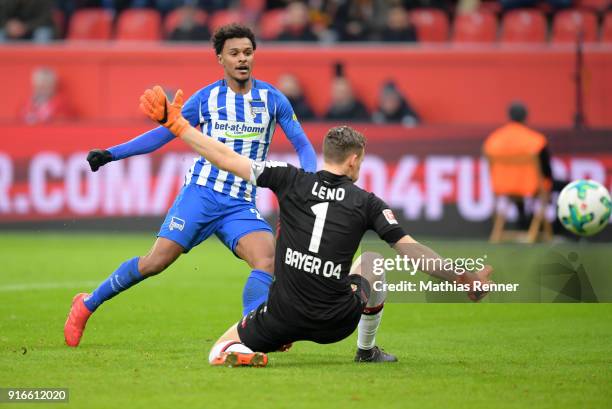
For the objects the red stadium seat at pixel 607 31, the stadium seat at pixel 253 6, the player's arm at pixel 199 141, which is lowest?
the stadium seat at pixel 253 6

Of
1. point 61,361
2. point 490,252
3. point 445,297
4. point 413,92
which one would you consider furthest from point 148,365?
point 413,92

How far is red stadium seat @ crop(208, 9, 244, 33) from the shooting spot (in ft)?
67.5

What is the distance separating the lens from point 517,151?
1666cm

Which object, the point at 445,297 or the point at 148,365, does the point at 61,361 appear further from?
the point at 445,297

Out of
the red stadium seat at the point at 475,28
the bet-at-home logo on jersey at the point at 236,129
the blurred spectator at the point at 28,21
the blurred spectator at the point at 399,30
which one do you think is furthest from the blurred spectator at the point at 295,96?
the bet-at-home logo on jersey at the point at 236,129

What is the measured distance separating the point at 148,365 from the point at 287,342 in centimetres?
95

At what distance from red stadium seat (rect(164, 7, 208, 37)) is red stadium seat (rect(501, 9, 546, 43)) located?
17.3 feet

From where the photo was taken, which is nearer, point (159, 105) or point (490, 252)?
point (159, 105)

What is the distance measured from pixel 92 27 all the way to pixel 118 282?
1345cm

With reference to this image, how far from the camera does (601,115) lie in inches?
739

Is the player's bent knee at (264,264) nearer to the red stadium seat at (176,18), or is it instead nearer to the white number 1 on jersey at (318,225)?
the white number 1 on jersey at (318,225)

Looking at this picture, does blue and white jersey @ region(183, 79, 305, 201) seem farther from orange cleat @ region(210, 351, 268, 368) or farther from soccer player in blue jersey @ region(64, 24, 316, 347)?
orange cleat @ region(210, 351, 268, 368)

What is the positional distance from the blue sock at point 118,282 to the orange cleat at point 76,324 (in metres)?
0.05

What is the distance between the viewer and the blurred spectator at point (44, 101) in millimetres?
19344
